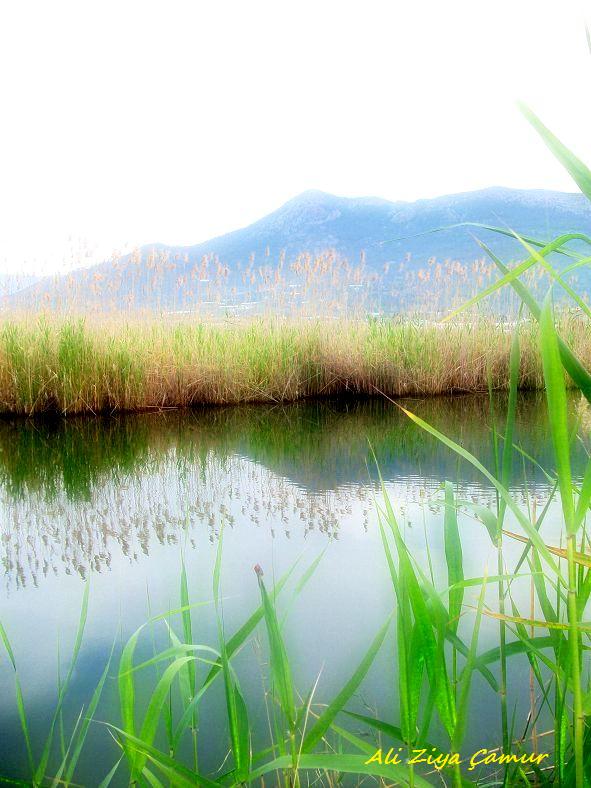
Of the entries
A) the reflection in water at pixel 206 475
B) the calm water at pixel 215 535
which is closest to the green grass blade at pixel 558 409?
the calm water at pixel 215 535

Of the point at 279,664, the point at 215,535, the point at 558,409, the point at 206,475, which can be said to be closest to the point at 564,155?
the point at 558,409

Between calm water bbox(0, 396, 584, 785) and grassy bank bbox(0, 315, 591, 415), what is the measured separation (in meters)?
0.53

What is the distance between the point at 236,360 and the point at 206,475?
224 cm

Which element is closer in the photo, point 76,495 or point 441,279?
point 76,495

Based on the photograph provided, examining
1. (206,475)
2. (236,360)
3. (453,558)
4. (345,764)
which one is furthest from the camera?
(236,360)

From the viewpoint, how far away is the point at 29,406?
4.33m

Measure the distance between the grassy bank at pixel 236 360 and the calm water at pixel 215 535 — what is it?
531 millimetres

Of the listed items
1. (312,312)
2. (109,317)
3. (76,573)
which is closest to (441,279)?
(312,312)

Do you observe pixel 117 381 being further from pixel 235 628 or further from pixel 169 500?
pixel 235 628

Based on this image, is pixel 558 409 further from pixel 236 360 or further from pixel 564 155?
pixel 236 360

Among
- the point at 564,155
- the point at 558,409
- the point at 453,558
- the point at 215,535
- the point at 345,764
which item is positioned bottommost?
the point at 215,535

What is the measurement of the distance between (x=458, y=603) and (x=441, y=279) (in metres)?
6.22

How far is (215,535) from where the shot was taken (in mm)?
1962

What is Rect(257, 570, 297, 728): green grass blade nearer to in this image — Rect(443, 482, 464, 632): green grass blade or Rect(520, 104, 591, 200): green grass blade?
Rect(443, 482, 464, 632): green grass blade
